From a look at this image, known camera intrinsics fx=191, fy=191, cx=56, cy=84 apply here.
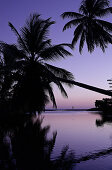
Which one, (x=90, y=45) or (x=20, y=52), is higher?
(x=90, y=45)

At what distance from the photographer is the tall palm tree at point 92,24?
10710mm

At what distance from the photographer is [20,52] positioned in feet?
28.2

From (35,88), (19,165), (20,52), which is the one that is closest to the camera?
(19,165)

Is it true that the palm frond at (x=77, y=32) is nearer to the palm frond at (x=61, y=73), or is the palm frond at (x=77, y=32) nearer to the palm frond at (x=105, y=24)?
the palm frond at (x=105, y=24)

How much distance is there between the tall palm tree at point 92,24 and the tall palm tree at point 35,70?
7.41ft

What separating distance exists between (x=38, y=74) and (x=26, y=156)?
310 cm

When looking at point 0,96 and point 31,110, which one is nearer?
point 31,110

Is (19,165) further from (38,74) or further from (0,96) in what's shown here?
(0,96)

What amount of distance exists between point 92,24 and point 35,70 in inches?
218

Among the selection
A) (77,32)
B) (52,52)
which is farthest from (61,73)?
(77,32)

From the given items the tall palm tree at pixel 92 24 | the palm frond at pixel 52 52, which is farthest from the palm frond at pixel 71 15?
the palm frond at pixel 52 52

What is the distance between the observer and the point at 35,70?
707 cm

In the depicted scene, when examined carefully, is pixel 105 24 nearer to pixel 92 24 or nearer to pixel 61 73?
pixel 92 24

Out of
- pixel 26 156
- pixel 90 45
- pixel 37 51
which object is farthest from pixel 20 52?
pixel 26 156
